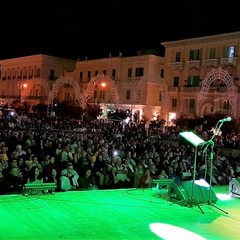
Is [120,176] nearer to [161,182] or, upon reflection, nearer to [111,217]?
[161,182]

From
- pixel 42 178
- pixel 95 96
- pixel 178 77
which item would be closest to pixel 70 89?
pixel 95 96

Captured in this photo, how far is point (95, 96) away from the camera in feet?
184

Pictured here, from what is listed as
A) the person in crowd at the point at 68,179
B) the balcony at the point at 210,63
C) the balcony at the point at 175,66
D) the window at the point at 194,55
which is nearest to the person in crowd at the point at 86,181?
the person in crowd at the point at 68,179

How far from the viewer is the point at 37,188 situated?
10945 millimetres

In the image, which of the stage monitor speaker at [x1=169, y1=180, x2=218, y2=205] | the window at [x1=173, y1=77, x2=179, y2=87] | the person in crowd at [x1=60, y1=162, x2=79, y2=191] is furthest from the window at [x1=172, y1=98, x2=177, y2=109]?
the stage monitor speaker at [x1=169, y1=180, x2=218, y2=205]

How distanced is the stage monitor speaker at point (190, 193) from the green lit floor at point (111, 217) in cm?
21

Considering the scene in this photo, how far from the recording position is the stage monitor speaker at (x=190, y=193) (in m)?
11.1

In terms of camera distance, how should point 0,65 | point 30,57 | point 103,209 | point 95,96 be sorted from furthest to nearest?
point 0,65, point 30,57, point 95,96, point 103,209

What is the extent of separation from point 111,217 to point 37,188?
100 inches

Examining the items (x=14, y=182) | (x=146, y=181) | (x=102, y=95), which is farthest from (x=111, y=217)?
(x=102, y=95)

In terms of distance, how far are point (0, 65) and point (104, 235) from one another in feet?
239

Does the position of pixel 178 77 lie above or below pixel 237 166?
above

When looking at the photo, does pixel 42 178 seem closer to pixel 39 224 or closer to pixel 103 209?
pixel 103 209

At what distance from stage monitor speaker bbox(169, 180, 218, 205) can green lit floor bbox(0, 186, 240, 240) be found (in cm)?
21
